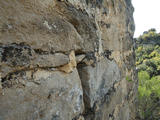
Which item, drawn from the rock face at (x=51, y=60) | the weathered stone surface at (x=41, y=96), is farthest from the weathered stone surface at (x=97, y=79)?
the weathered stone surface at (x=41, y=96)

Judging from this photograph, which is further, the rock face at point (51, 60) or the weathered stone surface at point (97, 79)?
the weathered stone surface at point (97, 79)

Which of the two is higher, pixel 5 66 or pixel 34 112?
pixel 5 66

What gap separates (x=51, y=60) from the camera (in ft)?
1.96

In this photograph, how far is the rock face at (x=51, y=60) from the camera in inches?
17.7

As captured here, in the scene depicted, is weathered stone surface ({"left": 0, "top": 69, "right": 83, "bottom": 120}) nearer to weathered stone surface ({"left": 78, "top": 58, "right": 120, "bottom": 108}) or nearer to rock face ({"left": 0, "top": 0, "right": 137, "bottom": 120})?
rock face ({"left": 0, "top": 0, "right": 137, "bottom": 120})

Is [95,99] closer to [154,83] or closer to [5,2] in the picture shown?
[5,2]

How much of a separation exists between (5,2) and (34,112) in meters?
0.45

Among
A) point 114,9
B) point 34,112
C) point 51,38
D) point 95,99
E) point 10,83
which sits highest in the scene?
point 114,9

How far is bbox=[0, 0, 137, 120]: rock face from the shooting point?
449 mm

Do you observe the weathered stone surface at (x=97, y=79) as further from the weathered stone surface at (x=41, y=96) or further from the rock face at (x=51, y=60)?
the weathered stone surface at (x=41, y=96)

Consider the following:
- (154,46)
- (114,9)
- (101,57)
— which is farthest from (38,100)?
(154,46)

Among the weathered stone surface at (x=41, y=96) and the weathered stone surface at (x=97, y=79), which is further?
the weathered stone surface at (x=97, y=79)

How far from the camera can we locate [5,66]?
433 millimetres

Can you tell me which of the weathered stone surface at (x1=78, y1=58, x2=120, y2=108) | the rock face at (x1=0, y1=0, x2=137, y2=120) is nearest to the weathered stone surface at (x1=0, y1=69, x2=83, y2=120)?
the rock face at (x1=0, y1=0, x2=137, y2=120)
